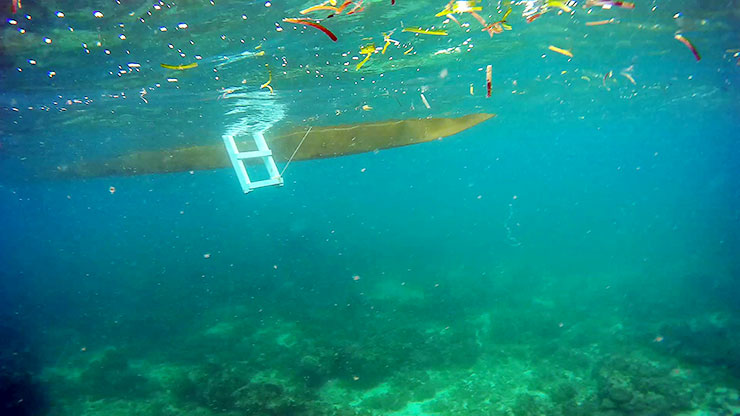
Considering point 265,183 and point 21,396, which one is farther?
point 21,396

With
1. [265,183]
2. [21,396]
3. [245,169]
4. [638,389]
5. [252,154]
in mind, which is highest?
[252,154]

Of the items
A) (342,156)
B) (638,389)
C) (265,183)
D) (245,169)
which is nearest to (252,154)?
(245,169)

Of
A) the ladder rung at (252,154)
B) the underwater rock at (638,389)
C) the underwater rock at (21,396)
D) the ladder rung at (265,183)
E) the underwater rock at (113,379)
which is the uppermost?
the ladder rung at (252,154)

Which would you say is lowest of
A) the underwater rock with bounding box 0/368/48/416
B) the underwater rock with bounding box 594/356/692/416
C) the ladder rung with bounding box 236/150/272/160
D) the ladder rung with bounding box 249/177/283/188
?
the underwater rock with bounding box 594/356/692/416

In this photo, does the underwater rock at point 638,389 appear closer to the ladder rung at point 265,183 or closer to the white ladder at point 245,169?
the ladder rung at point 265,183

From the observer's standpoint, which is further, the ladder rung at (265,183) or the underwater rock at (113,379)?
the underwater rock at (113,379)

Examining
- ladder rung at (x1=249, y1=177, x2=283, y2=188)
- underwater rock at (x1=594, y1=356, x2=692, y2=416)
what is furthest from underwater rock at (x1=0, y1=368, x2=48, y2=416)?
underwater rock at (x1=594, y1=356, x2=692, y2=416)

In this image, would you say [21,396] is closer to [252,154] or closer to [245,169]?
[245,169]

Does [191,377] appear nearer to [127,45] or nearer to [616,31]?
[127,45]

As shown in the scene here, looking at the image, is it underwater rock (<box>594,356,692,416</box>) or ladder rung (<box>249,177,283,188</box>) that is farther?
underwater rock (<box>594,356,692,416</box>)

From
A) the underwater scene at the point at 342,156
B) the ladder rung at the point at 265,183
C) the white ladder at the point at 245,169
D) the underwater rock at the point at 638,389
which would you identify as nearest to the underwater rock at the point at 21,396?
the underwater scene at the point at 342,156

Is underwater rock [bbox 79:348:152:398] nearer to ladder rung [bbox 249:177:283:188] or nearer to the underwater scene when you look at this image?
the underwater scene

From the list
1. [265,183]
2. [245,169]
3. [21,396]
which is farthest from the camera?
[21,396]

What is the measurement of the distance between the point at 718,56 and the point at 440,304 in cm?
1642
